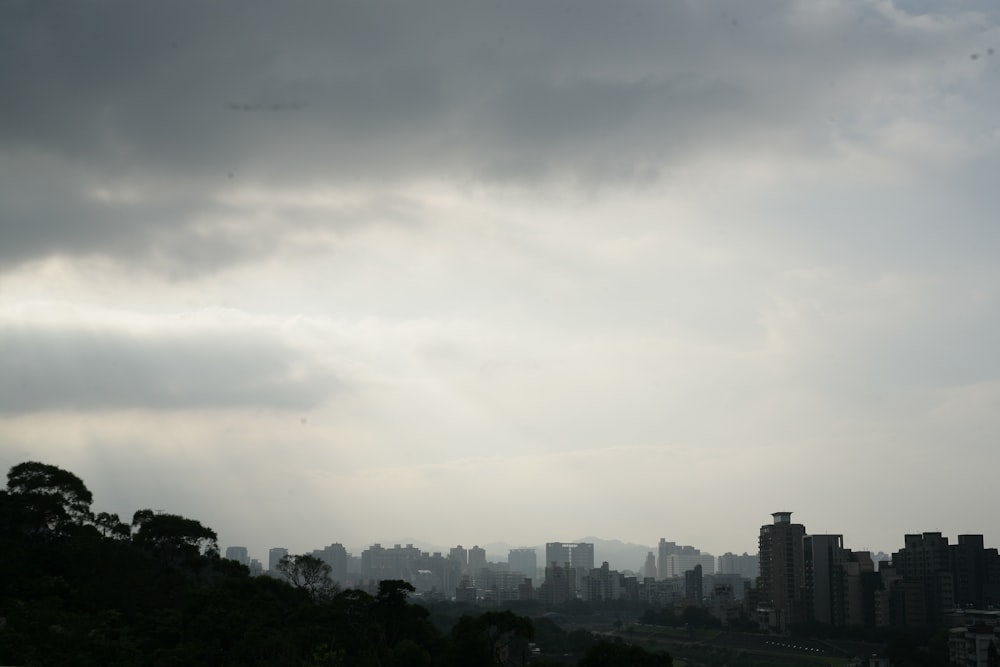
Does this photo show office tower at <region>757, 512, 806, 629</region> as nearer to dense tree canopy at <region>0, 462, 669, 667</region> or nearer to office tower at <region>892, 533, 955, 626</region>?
office tower at <region>892, 533, 955, 626</region>

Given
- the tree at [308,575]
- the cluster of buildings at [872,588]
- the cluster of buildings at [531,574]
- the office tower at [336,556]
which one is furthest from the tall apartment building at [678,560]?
the tree at [308,575]

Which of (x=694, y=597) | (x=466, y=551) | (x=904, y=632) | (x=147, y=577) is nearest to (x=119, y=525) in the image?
(x=147, y=577)

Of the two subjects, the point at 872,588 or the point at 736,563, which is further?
the point at 736,563

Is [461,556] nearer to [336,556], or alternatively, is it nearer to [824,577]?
[336,556]

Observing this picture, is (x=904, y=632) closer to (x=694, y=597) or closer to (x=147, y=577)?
(x=147, y=577)

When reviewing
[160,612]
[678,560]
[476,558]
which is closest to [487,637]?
[160,612]

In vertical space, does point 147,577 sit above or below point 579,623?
above
